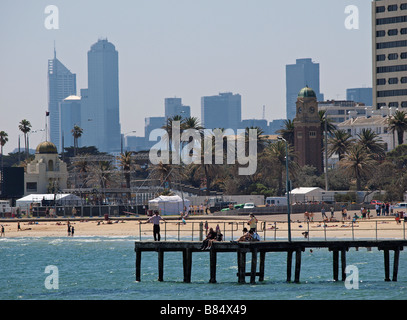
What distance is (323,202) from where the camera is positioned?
100m

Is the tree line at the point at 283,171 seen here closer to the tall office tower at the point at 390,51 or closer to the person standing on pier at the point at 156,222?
the tall office tower at the point at 390,51

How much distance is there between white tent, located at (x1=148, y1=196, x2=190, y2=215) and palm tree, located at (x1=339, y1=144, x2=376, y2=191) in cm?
2479

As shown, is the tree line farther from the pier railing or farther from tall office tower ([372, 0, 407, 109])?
tall office tower ([372, 0, 407, 109])

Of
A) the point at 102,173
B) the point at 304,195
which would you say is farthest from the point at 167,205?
the point at 102,173

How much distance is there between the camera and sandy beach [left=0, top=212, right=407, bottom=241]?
72.4 metres

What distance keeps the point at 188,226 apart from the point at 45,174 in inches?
1591

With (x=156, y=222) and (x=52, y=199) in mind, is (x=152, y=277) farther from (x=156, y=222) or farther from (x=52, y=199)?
(x=52, y=199)

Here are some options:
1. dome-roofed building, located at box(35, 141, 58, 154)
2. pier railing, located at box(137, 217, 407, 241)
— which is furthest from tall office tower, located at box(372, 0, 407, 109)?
pier railing, located at box(137, 217, 407, 241)

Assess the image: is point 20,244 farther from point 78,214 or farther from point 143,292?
point 143,292

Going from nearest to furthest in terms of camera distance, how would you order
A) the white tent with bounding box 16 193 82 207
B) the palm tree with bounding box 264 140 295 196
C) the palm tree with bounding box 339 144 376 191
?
the white tent with bounding box 16 193 82 207 < the palm tree with bounding box 339 144 376 191 < the palm tree with bounding box 264 140 295 196

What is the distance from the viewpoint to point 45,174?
377ft

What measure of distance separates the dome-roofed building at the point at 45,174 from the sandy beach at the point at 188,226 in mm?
18138

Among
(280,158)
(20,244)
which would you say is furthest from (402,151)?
(20,244)
